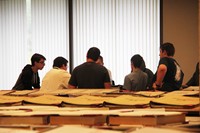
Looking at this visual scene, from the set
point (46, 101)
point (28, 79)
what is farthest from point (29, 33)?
point (46, 101)

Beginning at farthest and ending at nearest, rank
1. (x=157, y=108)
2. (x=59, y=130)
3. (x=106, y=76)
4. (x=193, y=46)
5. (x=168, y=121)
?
(x=193, y=46), (x=106, y=76), (x=157, y=108), (x=168, y=121), (x=59, y=130)

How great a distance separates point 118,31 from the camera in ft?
31.7

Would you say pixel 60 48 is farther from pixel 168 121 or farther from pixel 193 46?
pixel 168 121

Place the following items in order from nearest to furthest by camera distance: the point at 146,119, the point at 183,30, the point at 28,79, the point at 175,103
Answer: the point at 146,119, the point at 175,103, the point at 28,79, the point at 183,30

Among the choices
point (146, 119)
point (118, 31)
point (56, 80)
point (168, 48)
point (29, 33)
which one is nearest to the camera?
point (146, 119)

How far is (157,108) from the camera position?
2082 millimetres

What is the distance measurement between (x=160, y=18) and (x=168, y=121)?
7774 millimetres

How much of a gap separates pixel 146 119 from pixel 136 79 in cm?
419

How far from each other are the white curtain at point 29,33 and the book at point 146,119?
8210mm

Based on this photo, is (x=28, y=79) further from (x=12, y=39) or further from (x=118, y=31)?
(x=12, y=39)

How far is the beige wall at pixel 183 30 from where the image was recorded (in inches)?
363

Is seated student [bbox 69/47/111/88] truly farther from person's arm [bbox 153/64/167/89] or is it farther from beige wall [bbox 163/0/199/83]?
beige wall [bbox 163/0/199/83]

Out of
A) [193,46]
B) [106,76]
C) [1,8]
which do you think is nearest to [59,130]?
[106,76]

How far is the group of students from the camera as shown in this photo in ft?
16.8
